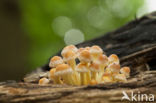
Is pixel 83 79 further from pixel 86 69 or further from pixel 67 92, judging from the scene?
pixel 67 92

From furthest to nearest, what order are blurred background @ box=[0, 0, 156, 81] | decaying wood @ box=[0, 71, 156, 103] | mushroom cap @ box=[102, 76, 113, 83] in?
blurred background @ box=[0, 0, 156, 81], mushroom cap @ box=[102, 76, 113, 83], decaying wood @ box=[0, 71, 156, 103]

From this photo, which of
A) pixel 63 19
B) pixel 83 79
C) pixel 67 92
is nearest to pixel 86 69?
pixel 83 79

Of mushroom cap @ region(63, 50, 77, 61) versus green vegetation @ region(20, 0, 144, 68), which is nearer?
mushroom cap @ region(63, 50, 77, 61)

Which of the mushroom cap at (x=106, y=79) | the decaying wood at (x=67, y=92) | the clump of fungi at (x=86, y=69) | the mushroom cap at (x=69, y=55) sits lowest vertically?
the decaying wood at (x=67, y=92)

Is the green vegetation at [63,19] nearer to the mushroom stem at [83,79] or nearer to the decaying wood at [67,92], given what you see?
the mushroom stem at [83,79]

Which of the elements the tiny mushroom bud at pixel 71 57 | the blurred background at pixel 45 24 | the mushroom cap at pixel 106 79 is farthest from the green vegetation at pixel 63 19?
the mushroom cap at pixel 106 79

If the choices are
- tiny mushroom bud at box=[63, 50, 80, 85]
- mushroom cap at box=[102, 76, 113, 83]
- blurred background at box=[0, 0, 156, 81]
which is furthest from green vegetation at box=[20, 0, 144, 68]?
mushroom cap at box=[102, 76, 113, 83]

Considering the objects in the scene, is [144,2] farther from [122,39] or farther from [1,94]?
[1,94]

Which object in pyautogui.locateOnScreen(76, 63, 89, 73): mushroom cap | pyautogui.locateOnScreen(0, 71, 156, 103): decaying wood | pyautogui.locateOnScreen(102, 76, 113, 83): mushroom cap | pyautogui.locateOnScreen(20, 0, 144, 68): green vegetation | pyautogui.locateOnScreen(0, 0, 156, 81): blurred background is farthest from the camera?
pyautogui.locateOnScreen(20, 0, 144, 68): green vegetation

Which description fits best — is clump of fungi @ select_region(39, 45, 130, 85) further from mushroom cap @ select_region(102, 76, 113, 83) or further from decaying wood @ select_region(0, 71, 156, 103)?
decaying wood @ select_region(0, 71, 156, 103)
